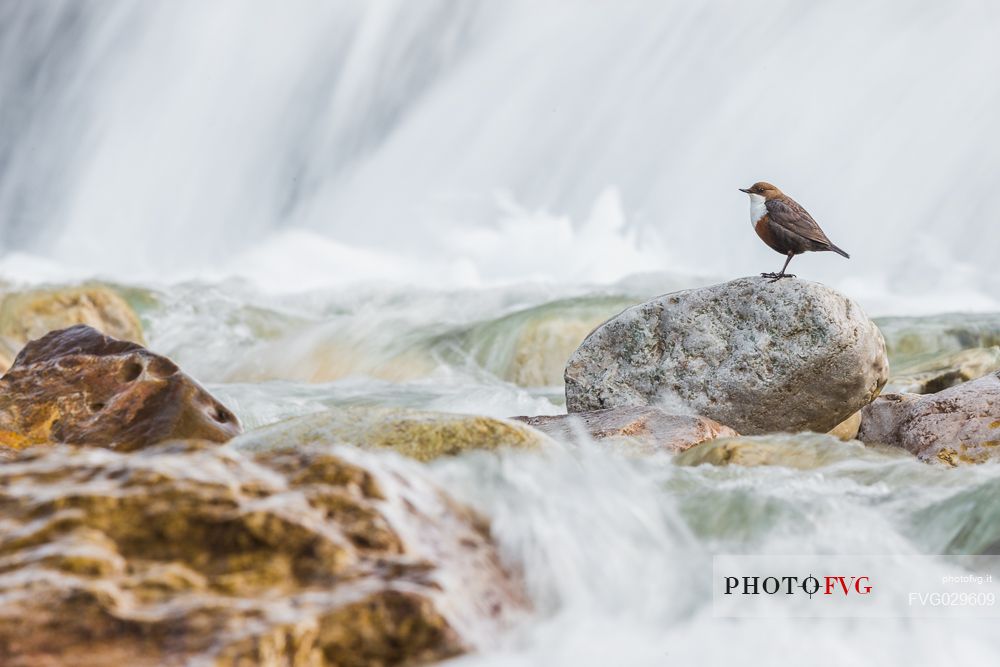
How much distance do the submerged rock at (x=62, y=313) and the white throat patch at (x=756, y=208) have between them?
10.6 metres

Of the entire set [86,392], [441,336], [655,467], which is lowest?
[441,336]

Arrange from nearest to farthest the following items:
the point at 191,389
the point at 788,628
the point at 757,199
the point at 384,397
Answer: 1. the point at 788,628
2. the point at 191,389
3. the point at 757,199
4. the point at 384,397

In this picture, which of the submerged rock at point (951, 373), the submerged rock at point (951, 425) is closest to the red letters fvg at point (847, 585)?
the submerged rock at point (951, 425)

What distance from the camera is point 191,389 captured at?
499 cm

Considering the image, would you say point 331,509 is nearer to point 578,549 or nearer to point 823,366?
point 578,549

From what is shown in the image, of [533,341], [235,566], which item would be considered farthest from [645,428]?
[533,341]

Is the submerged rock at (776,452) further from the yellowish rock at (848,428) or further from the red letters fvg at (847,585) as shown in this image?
the yellowish rock at (848,428)

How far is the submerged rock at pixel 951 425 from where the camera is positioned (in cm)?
552

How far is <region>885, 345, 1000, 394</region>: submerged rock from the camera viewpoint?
28.2 feet

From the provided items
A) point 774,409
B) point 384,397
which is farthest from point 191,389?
point 384,397

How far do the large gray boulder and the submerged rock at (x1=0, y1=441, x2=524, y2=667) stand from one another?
3.84 metres

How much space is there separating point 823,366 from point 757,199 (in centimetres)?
125

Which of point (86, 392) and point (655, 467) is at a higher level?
point (655, 467)

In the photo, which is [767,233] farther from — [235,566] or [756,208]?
[235,566]
